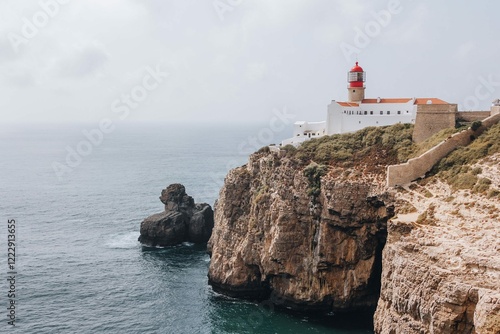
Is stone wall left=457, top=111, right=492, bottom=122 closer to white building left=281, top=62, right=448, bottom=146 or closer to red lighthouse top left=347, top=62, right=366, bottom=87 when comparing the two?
white building left=281, top=62, right=448, bottom=146

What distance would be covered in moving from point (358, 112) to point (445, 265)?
2887 cm

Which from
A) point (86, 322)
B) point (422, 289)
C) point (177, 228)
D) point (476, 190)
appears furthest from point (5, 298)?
point (476, 190)

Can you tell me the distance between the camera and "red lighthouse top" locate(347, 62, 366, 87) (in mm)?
52969

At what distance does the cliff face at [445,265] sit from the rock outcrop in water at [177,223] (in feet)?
99.6

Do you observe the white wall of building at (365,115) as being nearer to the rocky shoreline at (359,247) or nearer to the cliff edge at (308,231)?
the cliff edge at (308,231)

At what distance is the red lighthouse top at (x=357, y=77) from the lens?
52969 mm

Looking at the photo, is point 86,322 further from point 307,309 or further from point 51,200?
point 51,200

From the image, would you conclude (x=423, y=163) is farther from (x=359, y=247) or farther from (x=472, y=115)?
(x=472, y=115)

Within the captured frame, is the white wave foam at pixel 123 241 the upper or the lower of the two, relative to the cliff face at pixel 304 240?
lower

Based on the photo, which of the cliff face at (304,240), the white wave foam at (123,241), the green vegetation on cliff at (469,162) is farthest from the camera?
the white wave foam at (123,241)

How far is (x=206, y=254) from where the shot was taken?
A: 180ft

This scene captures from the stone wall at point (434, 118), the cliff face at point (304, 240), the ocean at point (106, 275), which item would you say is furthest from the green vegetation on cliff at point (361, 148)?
the ocean at point (106, 275)

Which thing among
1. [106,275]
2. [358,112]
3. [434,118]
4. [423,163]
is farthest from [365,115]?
[106,275]

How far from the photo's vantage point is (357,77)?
5309cm
